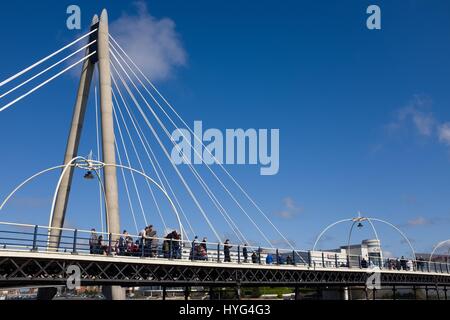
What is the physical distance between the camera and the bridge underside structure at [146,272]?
2289 centimetres

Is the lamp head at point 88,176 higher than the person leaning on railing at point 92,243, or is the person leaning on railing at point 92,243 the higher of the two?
the lamp head at point 88,176

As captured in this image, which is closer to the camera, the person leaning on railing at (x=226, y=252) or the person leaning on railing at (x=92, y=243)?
the person leaning on railing at (x=92, y=243)

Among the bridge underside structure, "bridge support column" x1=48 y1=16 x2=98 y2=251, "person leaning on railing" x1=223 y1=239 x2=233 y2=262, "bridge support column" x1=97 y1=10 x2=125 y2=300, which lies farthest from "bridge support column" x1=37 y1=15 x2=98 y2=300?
"person leaning on railing" x1=223 y1=239 x2=233 y2=262

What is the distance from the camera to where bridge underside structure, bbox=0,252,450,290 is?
2289 cm

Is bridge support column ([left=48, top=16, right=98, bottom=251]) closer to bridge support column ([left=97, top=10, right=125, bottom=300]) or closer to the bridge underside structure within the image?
bridge support column ([left=97, top=10, right=125, bottom=300])

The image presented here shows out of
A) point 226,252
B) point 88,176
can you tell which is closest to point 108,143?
point 88,176

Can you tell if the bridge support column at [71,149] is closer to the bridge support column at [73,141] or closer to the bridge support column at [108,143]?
Answer: the bridge support column at [73,141]

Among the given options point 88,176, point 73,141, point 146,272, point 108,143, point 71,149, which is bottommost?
point 146,272

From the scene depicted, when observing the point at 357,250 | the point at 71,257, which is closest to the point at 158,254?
the point at 71,257

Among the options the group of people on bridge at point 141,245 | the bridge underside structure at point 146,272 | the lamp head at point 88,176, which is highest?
the lamp head at point 88,176

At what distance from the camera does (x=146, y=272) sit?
1104 inches

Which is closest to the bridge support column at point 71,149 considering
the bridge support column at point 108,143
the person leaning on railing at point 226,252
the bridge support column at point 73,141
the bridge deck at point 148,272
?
the bridge support column at point 73,141

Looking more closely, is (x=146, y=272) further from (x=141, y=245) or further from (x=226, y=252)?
(x=226, y=252)
